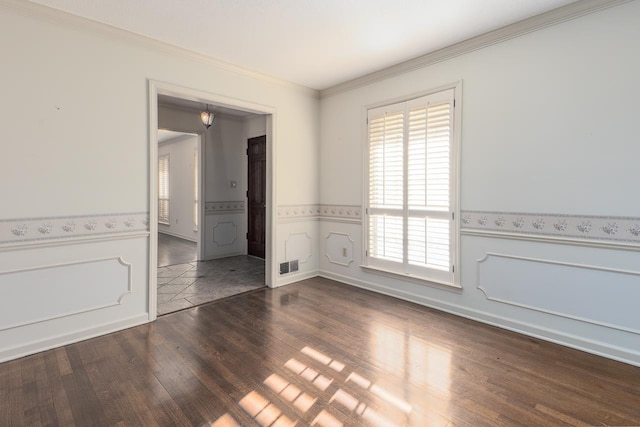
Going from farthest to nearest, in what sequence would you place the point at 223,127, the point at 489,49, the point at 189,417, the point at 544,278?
the point at 223,127, the point at 489,49, the point at 544,278, the point at 189,417

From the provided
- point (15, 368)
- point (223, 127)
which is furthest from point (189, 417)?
point (223, 127)

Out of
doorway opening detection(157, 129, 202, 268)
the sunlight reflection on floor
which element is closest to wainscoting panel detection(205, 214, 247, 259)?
doorway opening detection(157, 129, 202, 268)

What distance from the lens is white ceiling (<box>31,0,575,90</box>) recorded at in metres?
2.62

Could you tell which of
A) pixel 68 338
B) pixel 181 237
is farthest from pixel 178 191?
pixel 68 338

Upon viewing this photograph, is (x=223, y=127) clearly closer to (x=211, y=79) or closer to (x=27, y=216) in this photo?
(x=211, y=79)

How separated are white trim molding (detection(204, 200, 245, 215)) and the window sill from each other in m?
3.34

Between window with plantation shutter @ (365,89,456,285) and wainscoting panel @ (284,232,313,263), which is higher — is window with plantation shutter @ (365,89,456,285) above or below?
above

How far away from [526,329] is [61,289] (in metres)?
4.18

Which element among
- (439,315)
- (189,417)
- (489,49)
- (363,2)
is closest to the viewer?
(189,417)

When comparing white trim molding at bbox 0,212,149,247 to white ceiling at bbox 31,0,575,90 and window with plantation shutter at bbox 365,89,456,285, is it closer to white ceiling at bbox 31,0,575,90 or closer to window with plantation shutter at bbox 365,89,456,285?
white ceiling at bbox 31,0,575,90

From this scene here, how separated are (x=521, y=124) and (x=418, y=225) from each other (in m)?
1.43

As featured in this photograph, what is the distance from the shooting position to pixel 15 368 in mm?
2402

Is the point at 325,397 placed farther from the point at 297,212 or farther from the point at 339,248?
the point at 297,212

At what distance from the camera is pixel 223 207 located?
644 cm
